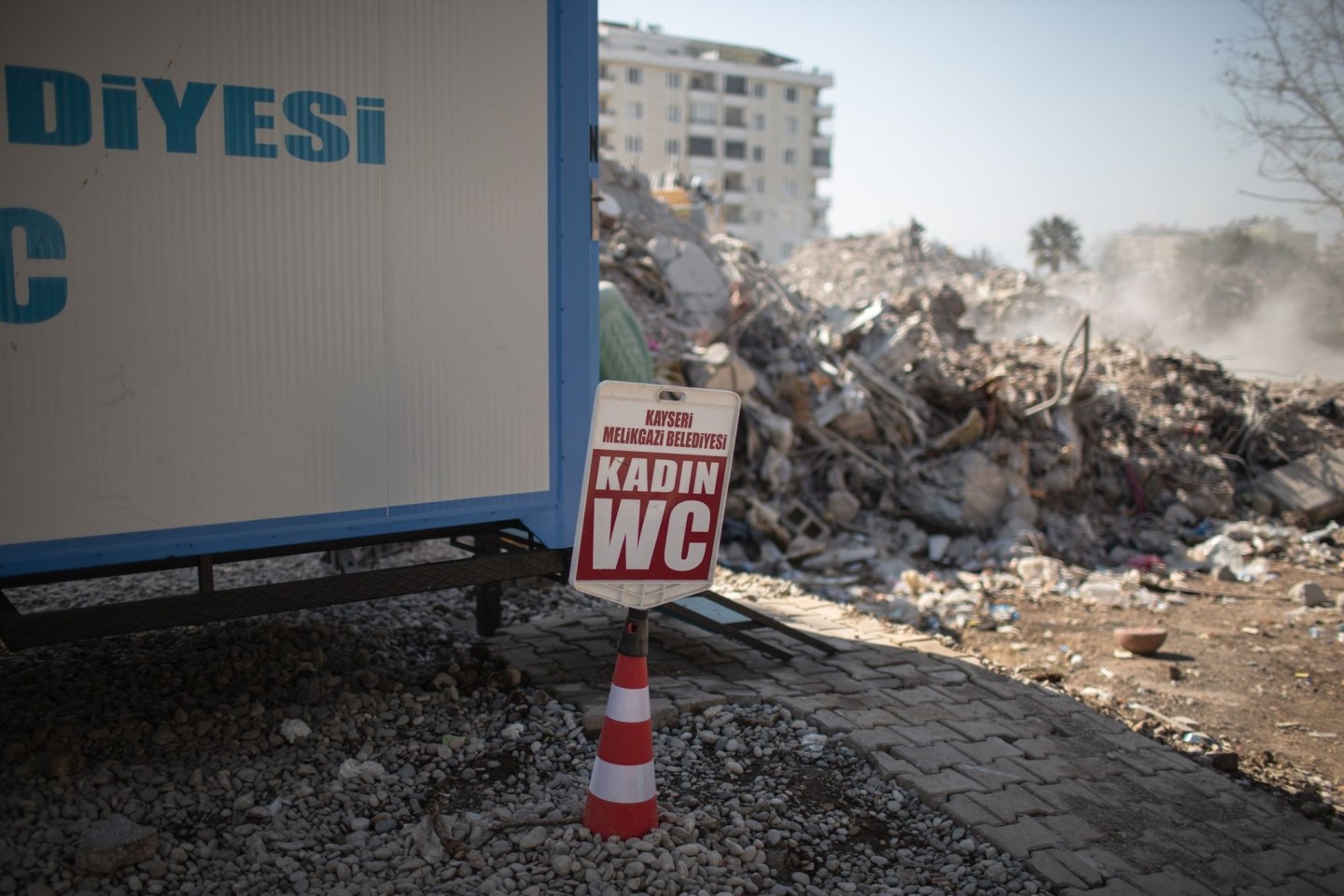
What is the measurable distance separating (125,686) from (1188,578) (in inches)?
393

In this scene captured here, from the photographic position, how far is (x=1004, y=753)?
14.2 ft

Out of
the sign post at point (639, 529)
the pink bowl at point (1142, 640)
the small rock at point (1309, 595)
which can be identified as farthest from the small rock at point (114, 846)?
the small rock at point (1309, 595)

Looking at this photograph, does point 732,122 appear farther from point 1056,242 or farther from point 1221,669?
point 1221,669

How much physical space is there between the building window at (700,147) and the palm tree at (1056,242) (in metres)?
29.1

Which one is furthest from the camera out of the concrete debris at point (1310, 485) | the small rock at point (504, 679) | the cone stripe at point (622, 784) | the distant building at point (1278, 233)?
the distant building at point (1278, 233)

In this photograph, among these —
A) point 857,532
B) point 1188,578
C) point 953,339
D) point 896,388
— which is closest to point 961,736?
point 857,532

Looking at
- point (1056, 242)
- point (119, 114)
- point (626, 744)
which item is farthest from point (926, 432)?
point (1056, 242)

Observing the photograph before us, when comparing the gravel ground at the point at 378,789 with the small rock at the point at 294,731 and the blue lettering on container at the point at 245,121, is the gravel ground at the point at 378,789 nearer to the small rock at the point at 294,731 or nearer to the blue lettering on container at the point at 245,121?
the small rock at the point at 294,731

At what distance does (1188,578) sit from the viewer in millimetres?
10273

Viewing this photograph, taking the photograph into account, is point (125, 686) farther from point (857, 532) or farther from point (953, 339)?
point (953, 339)

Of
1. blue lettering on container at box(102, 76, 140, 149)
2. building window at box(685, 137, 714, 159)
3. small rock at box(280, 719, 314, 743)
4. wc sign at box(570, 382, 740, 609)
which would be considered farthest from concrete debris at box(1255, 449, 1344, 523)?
building window at box(685, 137, 714, 159)

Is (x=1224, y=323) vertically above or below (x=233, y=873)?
above

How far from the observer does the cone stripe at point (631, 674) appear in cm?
330

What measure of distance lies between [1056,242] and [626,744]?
149 feet
